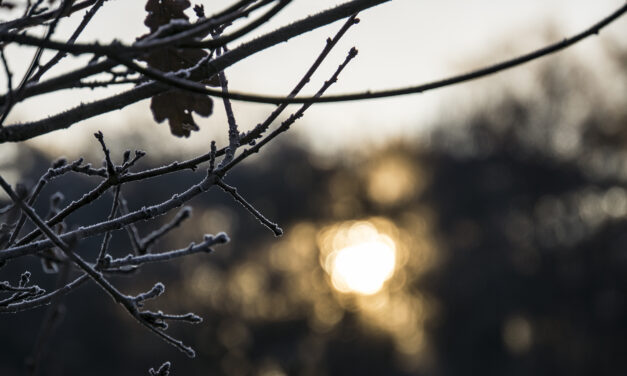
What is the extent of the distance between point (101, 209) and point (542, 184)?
67.3 feet

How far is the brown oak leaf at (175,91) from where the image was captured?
1903mm

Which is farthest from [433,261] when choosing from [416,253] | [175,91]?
[175,91]

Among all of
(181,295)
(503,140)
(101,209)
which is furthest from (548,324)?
(101,209)

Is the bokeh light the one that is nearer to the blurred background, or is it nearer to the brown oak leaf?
the blurred background

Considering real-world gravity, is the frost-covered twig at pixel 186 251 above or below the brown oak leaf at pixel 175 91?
below

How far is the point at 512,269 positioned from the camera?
34.0 m

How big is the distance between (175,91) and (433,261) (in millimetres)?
33816

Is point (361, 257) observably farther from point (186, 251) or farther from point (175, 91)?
point (175, 91)

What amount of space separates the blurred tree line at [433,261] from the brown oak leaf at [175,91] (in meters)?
24.9

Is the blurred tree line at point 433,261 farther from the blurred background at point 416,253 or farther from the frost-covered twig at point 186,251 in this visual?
the frost-covered twig at point 186,251

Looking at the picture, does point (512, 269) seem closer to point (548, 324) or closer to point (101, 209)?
point (548, 324)

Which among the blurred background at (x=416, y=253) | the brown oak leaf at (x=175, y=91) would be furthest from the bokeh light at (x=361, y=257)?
the brown oak leaf at (x=175, y=91)

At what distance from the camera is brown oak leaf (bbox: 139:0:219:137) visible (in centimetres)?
190

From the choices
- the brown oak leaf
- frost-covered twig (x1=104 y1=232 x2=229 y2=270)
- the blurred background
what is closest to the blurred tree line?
the blurred background
